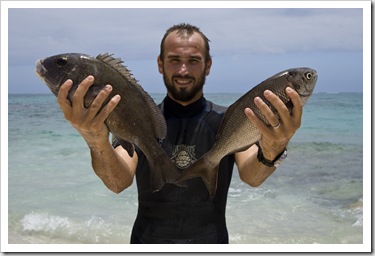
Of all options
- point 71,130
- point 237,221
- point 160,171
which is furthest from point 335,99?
point 160,171

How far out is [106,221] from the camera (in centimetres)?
770

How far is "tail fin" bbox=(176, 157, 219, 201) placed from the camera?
2639 mm

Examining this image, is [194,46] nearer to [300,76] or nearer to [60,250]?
[300,76]

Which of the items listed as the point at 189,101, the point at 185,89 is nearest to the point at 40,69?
the point at 185,89

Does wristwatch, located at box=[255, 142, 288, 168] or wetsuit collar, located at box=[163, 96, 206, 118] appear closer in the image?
wristwatch, located at box=[255, 142, 288, 168]

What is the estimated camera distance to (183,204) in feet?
9.76

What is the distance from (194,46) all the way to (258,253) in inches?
63.6

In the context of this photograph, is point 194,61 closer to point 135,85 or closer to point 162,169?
point 135,85

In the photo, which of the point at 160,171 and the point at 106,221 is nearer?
the point at 160,171

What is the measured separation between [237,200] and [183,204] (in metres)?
5.63

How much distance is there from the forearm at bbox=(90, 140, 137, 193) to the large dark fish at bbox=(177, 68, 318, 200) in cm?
46

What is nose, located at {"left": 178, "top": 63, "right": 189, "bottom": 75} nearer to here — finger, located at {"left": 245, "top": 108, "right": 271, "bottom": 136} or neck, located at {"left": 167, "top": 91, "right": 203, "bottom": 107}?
neck, located at {"left": 167, "top": 91, "right": 203, "bottom": 107}

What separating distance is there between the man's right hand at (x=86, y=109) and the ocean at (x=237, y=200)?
14.8 feet

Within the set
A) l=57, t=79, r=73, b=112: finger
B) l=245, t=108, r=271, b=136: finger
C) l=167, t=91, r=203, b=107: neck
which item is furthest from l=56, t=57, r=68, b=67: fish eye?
l=245, t=108, r=271, b=136: finger
